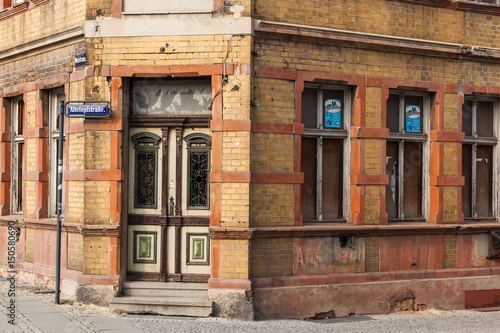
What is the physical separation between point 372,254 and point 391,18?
3.98 m

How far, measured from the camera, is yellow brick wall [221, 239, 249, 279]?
34.3 ft

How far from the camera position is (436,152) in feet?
40.0

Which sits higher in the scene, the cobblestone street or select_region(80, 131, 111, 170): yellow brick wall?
select_region(80, 131, 111, 170): yellow brick wall

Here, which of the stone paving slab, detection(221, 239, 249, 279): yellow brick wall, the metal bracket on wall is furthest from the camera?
the metal bracket on wall

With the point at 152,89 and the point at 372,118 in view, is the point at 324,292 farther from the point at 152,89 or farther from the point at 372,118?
the point at 152,89

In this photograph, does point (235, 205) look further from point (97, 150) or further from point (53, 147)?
point (53, 147)

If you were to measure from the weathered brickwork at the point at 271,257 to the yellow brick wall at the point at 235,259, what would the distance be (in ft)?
0.48

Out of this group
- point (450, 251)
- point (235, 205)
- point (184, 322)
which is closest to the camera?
point (184, 322)

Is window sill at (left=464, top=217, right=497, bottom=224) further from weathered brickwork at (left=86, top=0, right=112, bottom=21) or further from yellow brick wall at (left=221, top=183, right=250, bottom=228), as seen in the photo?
weathered brickwork at (left=86, top=0, right=112, bottom=21)

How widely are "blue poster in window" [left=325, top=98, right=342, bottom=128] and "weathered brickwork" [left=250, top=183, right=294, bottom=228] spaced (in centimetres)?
143

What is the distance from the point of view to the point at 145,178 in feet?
37.0

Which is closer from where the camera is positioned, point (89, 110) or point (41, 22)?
point (89, 110)

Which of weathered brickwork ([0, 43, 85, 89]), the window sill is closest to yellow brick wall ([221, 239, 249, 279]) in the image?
weathered brickwork ([0, 43, 85, 89])

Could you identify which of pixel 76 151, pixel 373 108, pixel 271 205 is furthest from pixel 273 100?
pixel 76 151
